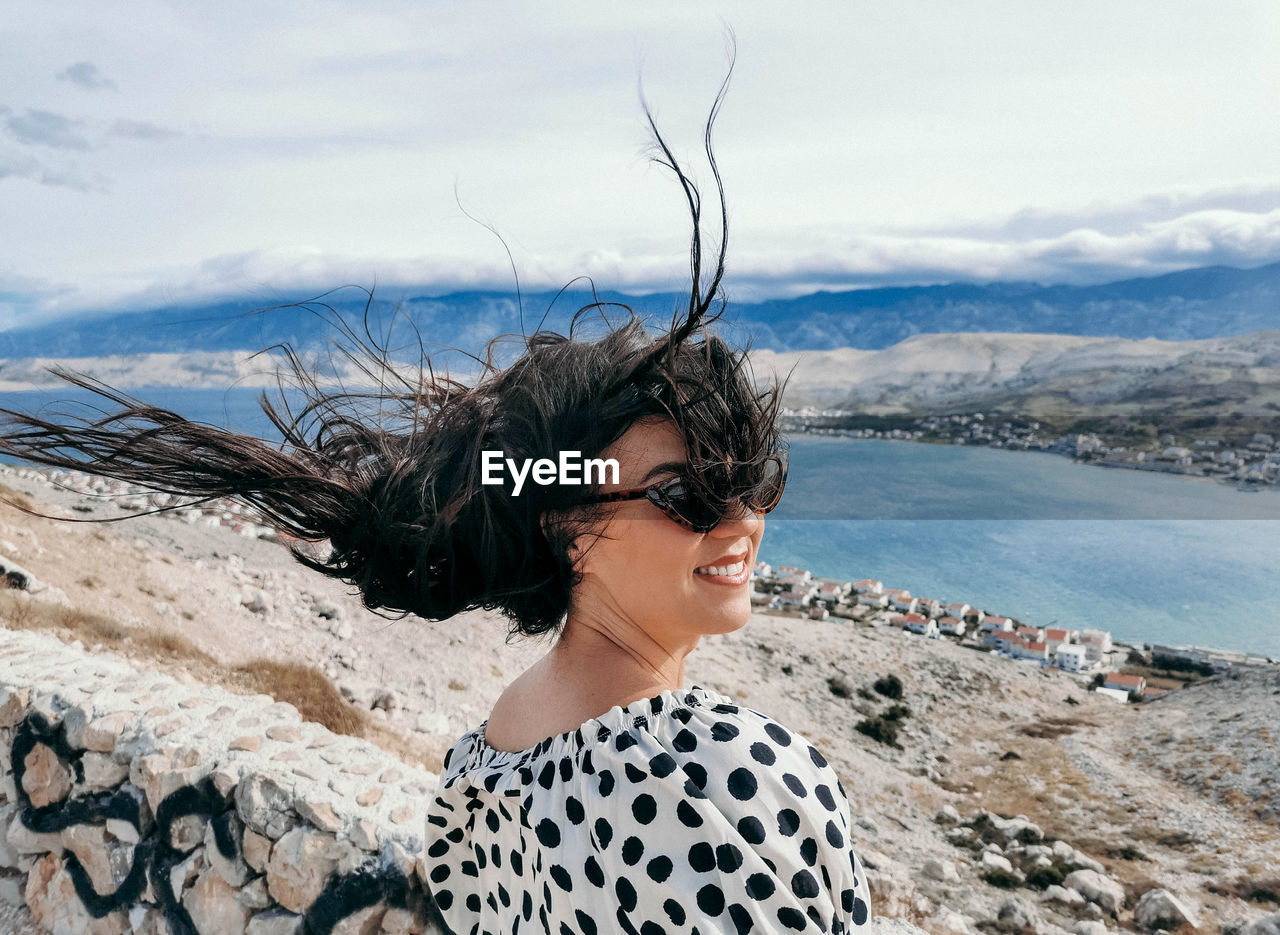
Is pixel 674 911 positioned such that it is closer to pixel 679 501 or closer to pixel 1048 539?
pixel 679 501

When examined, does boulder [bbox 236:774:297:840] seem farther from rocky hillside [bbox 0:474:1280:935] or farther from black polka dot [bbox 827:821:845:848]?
black polka dot [bbox 827:821:845:848]

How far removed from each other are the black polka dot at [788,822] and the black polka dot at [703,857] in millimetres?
93

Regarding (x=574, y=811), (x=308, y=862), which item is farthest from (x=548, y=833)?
(x=308, y=862)

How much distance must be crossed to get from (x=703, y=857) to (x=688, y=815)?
0.18 ft

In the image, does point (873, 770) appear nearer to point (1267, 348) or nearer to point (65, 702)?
point (65, 702)

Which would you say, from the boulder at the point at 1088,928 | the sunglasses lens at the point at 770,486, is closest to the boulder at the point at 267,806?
the sunglasses lens at the point at 770,486

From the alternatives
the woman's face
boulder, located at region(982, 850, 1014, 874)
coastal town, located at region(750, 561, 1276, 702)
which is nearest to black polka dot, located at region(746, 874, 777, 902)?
the woman's face

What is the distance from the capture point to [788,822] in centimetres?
106

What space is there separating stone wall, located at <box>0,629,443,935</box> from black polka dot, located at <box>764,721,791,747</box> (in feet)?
4.60

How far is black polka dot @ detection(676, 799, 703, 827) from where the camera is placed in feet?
3.45

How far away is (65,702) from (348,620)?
29.4 feet

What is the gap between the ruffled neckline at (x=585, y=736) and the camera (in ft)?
3.88

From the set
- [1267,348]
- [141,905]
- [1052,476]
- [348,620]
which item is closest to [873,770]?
[348,620]

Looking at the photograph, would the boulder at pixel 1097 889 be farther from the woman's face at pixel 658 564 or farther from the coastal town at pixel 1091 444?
the coastal town at pixel 1091 444
